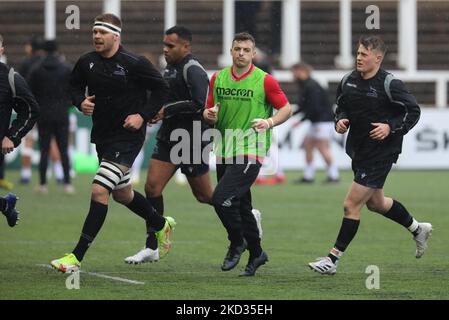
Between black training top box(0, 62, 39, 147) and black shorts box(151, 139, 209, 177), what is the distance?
5.14 feet

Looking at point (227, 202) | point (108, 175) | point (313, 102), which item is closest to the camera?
point (108, 175)

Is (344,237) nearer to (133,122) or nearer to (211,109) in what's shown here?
(211,109)

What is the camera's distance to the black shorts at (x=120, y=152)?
11.6m

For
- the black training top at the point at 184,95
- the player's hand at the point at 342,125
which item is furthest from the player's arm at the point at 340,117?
the black training top at the point at 184,95

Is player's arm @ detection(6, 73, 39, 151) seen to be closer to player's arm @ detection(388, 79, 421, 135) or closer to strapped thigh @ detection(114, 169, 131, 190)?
strapped thigh @ detection(114, 169, 131, 190)

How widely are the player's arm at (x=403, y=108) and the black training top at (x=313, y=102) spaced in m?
13.2

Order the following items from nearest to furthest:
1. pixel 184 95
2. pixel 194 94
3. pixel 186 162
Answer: pixel 194 94 < pixel 184 95 < pixel 186 162

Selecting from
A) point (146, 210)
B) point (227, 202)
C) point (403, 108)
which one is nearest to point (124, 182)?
point (146, 210)

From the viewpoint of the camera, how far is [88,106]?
457 inches

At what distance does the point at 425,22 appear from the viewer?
3406cm

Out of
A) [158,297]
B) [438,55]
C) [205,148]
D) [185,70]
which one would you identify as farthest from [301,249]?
[438,55]

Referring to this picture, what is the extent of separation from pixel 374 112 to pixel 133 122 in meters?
2.23

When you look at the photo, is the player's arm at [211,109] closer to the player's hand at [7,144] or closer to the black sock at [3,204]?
the player's hand at [7,144]

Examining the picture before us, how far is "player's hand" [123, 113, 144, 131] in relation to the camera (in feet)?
38.0
